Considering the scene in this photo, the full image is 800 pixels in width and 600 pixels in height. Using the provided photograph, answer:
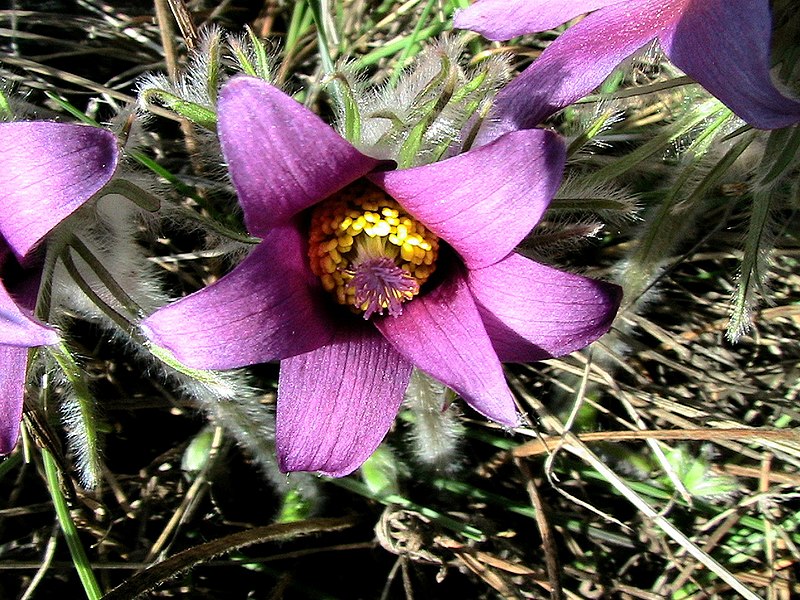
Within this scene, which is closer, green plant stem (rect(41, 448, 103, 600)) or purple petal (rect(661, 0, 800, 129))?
purple petal (rect(661, 0, 800, 129))

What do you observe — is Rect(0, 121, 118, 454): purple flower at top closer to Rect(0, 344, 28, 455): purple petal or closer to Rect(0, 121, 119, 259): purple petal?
Rect(0, 121, 119, 259): purple petal

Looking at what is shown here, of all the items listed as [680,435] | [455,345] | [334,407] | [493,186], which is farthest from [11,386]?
[680,435]

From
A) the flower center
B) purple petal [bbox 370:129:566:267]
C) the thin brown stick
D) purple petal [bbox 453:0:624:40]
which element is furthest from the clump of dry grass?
purple petal [bbox 370:129:566:267]

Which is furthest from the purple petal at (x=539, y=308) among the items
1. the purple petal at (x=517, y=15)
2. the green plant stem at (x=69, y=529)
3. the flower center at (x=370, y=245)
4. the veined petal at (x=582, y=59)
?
the green plant stem at (x=69, y=529)

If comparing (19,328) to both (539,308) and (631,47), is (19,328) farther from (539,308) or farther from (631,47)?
(631,47)

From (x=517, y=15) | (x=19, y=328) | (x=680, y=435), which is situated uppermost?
(x=517, y=15)
